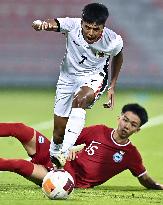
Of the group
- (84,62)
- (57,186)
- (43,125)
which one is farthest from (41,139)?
(43,125)

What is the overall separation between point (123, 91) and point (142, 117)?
45.7 ft

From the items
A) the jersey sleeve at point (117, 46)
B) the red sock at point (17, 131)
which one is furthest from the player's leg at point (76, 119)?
the jersey sleeve at point (117, 46)

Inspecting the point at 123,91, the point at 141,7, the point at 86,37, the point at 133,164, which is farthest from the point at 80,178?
the point at 141,7

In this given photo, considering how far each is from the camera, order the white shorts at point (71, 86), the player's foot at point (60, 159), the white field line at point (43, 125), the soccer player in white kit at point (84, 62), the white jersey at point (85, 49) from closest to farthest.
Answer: the player's foot at point (60, 159), the soccer player in white kit at point (84, 62), the white shorts at point (71, 86), the white jersey at point (85, 49), the white field line at point (43, 125)

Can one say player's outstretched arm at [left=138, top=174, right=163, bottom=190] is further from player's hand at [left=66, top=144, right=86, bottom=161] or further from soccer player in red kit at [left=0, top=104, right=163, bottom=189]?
player's hand at [left=66, top=144, right=86, bottom=161]

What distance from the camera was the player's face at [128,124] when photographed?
29.7 feet

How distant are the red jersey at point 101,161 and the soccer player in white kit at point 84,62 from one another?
0.28m

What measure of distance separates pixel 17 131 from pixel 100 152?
83 cm

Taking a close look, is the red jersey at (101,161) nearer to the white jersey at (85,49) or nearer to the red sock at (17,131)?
the red sock at (17,131)

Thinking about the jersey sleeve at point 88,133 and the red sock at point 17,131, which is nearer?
the red sock at point 17,131

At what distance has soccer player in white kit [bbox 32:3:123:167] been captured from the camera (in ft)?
28.8

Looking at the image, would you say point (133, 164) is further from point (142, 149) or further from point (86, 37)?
point (142, 149)

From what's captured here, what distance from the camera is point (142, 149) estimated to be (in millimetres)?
13141

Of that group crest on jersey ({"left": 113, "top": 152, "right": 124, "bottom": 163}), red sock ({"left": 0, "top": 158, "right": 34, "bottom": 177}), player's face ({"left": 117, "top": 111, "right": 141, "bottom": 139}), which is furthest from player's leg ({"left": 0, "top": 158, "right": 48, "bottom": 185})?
player's face ({"left": 117, "top": 111, "right": 141, "bottom": 139})
